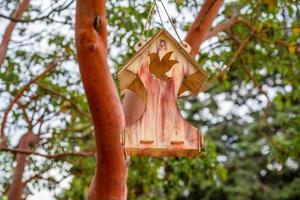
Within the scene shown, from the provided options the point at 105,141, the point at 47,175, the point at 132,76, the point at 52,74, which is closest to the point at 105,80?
the point at 105,141

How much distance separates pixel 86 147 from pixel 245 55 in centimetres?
186

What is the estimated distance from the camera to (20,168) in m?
4.30

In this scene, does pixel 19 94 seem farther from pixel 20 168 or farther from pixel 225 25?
pixel 225 25

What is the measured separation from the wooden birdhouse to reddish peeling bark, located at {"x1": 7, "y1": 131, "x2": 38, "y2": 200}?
Result: 2.58 m

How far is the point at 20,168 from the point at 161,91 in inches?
110

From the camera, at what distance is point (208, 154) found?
459 centimetres

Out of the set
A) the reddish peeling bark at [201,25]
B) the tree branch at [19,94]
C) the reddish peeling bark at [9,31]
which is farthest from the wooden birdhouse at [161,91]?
the tree branch at [19,94]

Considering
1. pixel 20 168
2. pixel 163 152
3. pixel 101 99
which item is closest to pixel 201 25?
pixel 101 99

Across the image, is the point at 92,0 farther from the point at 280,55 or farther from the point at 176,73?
the point at 280,55

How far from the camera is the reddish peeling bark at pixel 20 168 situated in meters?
4.19

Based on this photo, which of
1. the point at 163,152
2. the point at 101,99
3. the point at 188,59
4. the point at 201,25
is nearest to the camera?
the point at 163,152

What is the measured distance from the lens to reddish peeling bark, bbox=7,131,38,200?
4.19 meters

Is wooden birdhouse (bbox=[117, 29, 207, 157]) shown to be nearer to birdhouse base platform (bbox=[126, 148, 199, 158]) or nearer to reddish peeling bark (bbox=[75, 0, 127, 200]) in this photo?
birdhouse base platform (bbox=[126, 148, 199, 158])

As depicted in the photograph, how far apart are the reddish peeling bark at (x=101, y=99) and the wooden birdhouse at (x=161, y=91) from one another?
0.50m
